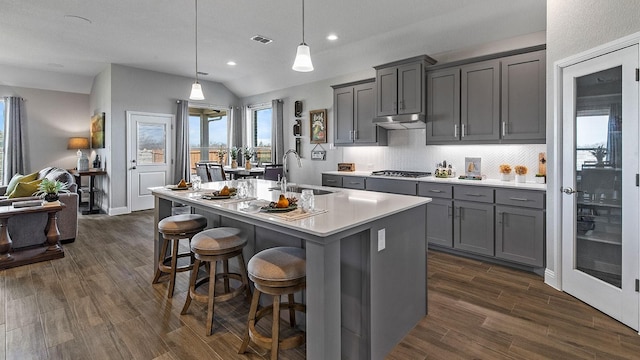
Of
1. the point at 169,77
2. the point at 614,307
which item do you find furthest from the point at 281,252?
the point at 169,77

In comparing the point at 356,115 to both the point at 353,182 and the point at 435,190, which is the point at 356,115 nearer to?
the point at 353,182

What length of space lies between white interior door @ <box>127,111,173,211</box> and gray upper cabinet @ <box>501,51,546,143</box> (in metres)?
6.45

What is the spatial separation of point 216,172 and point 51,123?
458 centimetres

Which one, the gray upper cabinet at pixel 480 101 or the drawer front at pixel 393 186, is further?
the drawer front at pixel 393 186

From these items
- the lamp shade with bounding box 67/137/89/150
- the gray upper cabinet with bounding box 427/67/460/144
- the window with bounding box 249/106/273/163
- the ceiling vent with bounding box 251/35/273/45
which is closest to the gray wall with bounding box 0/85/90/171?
the lamp shade with bounding box 67/137/89/150

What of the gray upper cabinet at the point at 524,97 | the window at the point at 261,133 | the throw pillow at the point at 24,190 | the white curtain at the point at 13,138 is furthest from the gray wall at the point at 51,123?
the gray upper cabinet at the point at 524,97

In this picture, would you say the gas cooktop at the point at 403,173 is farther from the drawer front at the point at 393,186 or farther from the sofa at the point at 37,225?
the sofa at the point at 37,225

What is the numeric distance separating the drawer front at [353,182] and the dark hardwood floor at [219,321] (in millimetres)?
1752

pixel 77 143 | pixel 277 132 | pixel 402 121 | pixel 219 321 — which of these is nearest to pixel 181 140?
pixel 277 132

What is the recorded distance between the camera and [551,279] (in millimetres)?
3096

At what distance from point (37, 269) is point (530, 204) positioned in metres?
5.31

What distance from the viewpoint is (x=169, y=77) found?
7105 millimetres

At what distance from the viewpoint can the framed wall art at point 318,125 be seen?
6285 mm

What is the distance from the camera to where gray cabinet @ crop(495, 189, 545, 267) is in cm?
333
